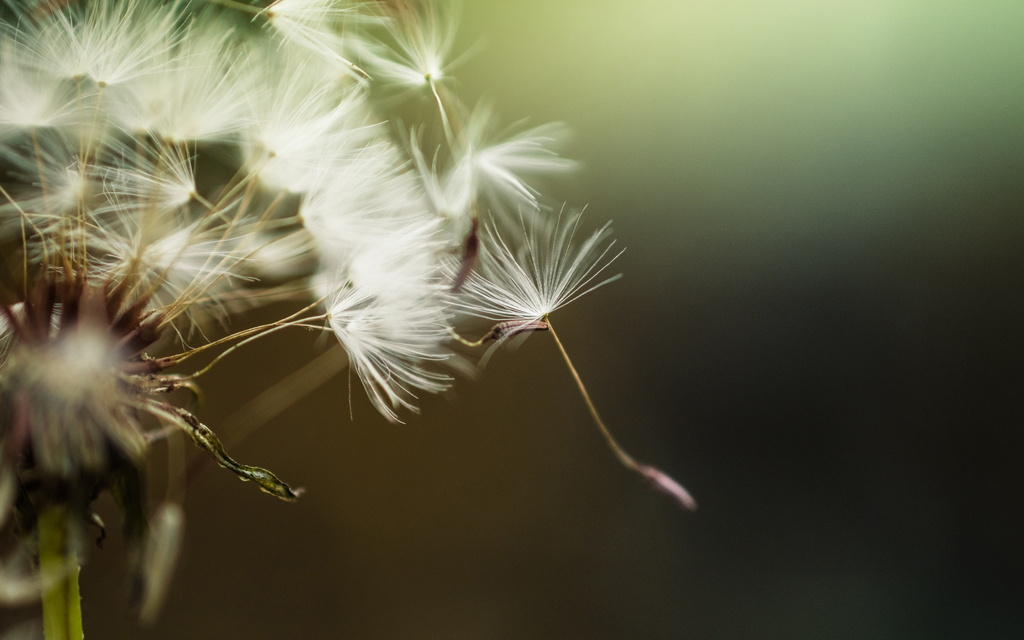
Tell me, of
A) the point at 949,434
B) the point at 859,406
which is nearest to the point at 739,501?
the point at 859,406

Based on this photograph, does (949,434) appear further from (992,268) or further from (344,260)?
(344,260)

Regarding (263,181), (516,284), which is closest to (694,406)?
(516,284)

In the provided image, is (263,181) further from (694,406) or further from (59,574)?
(694,406)

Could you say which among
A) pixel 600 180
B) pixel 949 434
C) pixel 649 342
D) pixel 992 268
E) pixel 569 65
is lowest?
pixel 949 434

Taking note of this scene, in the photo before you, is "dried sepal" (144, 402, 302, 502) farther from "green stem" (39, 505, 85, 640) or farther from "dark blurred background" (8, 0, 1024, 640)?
"dark blurred background" (8, 0, 1024, 640)

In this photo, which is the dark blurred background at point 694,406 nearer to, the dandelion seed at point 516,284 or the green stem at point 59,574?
the dandelion seed at point 516,284

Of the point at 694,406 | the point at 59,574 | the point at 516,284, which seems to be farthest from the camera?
the point at 694,406

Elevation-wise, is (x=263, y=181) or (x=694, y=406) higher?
(x=263, y=181)
